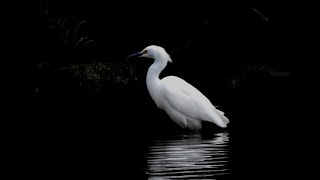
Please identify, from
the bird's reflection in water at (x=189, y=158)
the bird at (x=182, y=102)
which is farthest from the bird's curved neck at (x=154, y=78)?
the bird's reflection in water at (x=189, y=158)

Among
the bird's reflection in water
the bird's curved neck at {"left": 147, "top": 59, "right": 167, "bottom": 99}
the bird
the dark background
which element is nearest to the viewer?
the bird's reflection in water

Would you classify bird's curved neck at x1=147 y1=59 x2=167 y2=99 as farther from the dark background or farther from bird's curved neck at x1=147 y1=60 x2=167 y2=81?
the dark background

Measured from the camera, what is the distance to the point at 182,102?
10805 mm

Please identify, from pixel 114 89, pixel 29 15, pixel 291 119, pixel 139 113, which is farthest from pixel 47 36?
pixel 291 119

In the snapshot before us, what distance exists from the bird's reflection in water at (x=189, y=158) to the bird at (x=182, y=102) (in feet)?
2.48

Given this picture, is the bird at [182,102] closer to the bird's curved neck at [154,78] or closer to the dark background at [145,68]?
the bird's curved neck at [154,78]

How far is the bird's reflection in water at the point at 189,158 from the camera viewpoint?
6426 mm

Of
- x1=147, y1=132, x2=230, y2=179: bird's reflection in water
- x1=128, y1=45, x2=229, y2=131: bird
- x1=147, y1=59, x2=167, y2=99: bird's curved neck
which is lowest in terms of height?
x1=147, y1=132, x2=230, y2=179: bird's reflection in water

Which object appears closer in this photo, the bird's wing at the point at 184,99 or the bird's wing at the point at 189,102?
the bird's wing at the point at 189,102

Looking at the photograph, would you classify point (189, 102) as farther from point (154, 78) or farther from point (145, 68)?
point (145, 68)

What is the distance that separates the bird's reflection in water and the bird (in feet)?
2.48

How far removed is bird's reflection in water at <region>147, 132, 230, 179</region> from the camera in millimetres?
6426

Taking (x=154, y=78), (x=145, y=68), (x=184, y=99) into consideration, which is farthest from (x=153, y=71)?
(x=145, y=68)

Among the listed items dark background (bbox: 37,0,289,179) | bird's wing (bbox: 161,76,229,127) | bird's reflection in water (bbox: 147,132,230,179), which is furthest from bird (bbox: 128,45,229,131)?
bird's reflection in water (bbox: 147,132,230,179)
